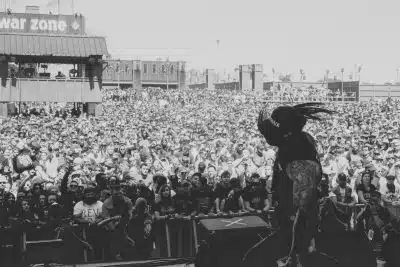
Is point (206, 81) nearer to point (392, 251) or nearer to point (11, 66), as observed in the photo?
point (11, 66)

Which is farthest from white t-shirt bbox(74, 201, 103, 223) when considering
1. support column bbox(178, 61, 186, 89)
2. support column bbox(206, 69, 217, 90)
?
support column bbox(206, 69, 217, 90)

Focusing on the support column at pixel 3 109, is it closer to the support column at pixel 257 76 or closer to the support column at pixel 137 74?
the support column at pixel 257 76

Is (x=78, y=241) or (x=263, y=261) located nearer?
(x=263, y=261)

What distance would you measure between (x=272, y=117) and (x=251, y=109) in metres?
35.0

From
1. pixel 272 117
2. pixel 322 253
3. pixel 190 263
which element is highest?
pixel 272 117

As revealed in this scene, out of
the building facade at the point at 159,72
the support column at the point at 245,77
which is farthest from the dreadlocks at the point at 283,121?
the building facade at the point at 159,72

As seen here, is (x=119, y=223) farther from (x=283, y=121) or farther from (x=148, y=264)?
(x=283, y=121)

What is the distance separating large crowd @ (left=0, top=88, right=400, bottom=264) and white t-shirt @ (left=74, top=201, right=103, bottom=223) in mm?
20

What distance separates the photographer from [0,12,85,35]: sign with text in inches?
1618

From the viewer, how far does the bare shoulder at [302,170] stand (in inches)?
265

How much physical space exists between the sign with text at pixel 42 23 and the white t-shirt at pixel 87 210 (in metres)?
32.4

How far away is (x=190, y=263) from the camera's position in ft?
28.3

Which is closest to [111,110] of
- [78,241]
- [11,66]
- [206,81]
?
[11,66]

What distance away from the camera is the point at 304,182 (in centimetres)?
670
